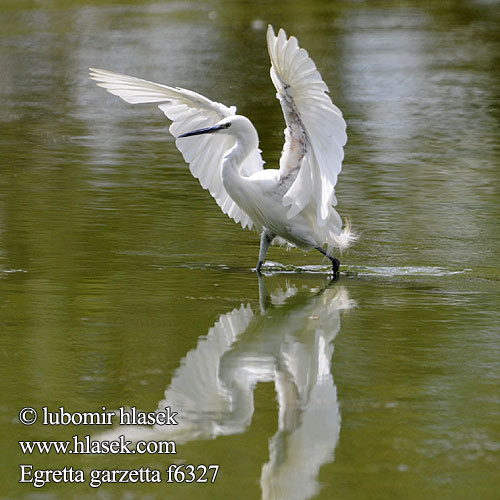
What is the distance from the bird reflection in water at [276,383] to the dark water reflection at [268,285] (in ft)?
0.07

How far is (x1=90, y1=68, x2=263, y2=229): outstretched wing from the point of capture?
8.73m

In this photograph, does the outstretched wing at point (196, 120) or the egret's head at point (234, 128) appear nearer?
the egret's head at point (234, 128)

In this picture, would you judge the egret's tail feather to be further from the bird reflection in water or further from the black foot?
the bird reflection in water

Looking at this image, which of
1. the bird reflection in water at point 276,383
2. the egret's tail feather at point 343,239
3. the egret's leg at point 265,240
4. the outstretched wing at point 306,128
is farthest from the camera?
the egret's tail feather at point 343,239

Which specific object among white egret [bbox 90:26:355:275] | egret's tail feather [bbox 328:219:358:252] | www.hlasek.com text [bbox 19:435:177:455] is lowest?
egret's tail feather [bbox 328:219:358:252]

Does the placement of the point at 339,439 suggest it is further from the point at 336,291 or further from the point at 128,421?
the point at 336,291

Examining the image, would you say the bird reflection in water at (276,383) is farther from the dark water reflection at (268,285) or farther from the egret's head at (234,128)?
the egret's head at (234,128)

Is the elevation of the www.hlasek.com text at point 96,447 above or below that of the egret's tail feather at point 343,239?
above

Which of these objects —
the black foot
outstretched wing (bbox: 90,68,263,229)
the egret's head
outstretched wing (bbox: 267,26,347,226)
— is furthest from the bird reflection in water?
outstretched wing (bbox: 90,68,263,229)

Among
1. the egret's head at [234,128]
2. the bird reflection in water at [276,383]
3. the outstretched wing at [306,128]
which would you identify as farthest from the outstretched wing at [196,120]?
A: the bird reflection in water at [276,383]

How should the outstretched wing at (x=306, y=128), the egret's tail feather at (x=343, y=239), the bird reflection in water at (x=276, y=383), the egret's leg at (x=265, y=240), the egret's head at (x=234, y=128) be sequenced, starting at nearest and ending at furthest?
the bird reflection in water at (x=276, y=383) → the outstretched wing at (x=306, y=128) → the egret's head at (x=234, y=128) → the egret's leg at (x=265, y=240) → the egret's tail feather at (x=343, y=239)

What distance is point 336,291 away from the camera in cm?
794

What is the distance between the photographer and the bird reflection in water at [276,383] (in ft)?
16.0

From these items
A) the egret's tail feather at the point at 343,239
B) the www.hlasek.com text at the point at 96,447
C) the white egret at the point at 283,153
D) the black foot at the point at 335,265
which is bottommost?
the black foot at the point at 335,265
